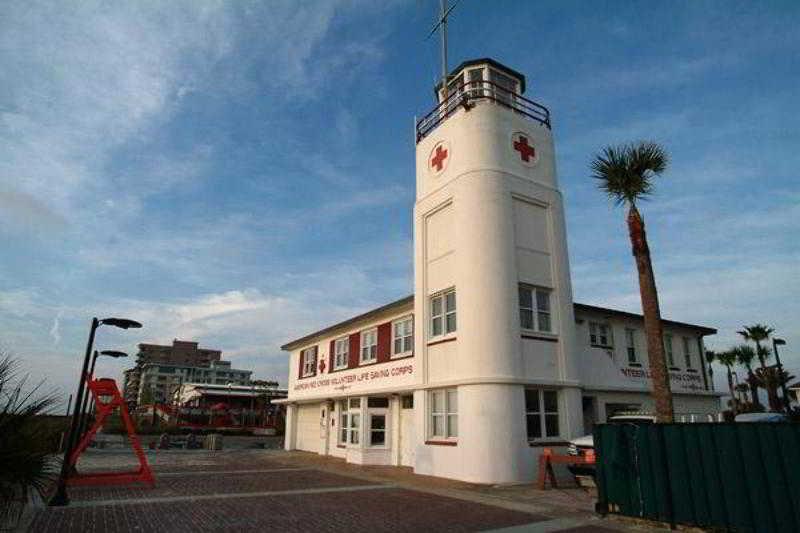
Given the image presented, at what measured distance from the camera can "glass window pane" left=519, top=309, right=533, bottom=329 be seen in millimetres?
17753

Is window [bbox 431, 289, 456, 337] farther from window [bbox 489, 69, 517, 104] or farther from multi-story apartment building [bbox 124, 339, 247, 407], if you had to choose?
multi-story apartment building [bbox 124, 339, 247, 407]

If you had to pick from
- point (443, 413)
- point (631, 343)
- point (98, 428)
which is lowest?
point (98, 428)

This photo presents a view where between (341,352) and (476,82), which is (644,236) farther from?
(341,352)

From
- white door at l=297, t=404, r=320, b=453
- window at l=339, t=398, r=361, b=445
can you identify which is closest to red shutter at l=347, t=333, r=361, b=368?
window at l=339, t=398, r=361, b=445

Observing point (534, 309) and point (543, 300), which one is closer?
point (534, 309)

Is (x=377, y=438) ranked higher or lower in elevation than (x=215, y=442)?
higher

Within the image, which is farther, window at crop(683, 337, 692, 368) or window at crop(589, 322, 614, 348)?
window at crop(683, 337, 692, 368)

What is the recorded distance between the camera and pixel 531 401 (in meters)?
17.2

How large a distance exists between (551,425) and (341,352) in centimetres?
1307

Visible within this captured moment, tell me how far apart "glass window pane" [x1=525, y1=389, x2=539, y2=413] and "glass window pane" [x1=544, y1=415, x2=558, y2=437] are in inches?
21.5

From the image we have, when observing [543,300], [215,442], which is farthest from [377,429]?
[215,442]

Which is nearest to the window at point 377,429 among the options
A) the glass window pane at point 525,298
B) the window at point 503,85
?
the glass window pane at point 525,298

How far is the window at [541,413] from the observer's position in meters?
16.9

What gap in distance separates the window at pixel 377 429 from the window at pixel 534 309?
28.3 feet
